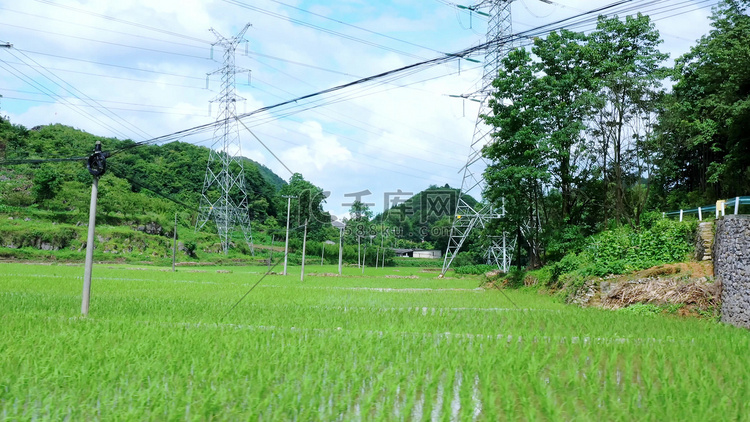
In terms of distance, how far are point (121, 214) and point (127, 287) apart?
3648cm

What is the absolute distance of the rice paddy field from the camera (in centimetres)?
498

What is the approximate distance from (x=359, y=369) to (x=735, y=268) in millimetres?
9130

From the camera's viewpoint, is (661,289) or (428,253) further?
(428,253)

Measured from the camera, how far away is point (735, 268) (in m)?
11.3

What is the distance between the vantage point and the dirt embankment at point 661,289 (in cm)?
1245

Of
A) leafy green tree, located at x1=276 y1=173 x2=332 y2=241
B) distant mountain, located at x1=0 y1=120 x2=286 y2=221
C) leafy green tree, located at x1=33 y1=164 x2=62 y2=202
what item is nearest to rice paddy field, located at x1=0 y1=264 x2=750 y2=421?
leafy green tree, located at x1=276 y1=173 x2=332 y2=241

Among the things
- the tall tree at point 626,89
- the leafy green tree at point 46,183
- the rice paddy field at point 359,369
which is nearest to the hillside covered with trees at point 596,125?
the tall tree at point 626,89

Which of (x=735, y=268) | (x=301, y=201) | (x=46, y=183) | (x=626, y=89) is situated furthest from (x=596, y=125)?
(x=46, y=183)

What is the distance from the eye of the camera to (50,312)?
10.8 metres

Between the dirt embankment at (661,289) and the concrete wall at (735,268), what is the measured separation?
0.52 m

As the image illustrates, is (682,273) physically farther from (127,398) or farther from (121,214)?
(121,214)

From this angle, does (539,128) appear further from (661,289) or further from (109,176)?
(109,176)

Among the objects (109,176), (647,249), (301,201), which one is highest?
(109,176)

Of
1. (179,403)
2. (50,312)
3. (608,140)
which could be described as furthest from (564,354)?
(608,140)
